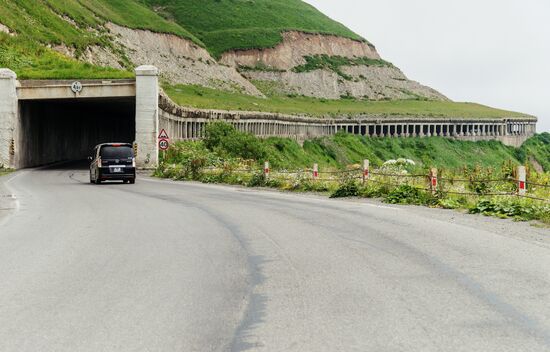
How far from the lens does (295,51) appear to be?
177750 millimetres

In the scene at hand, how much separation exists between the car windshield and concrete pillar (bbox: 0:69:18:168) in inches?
626

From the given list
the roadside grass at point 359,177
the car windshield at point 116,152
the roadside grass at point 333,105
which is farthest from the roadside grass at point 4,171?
the roadside grass at point 333,105

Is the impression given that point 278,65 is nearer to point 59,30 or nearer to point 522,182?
point 59,30

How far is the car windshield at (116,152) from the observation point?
3503 cm

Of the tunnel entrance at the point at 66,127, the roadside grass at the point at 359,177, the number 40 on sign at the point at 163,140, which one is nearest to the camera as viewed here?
the roadside grass at the point at 359,177

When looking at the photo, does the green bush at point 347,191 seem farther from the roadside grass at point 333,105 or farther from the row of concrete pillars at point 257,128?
the roadside grass at point 333,105

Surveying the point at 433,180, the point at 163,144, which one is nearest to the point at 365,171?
the point at 433,180

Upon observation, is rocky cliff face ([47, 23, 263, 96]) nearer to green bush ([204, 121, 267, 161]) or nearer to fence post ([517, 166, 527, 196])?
green bush ([204, 121, 267, 161])

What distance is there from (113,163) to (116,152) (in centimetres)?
56

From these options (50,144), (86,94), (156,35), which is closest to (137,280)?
(86,94)

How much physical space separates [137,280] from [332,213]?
10469 mm

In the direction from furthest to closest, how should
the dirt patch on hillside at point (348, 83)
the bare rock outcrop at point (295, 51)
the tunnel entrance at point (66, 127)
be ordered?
the bare rock outcrop at point (295, 51) → the dirt patch on hillside at point (348, 83) → the tunnel entrance at point (66, 127)

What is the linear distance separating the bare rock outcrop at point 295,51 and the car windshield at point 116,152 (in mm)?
134773

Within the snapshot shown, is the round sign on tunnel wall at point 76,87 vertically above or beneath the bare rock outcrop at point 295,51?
beneath
